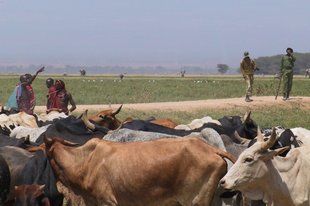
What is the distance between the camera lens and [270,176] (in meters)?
4.66

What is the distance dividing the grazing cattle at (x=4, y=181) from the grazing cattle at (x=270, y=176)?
2603 millimetres

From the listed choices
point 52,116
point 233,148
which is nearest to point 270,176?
point 233,148

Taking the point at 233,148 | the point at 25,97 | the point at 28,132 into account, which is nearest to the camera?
the point at 233,148

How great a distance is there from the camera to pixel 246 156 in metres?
4.52

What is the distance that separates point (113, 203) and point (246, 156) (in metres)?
1.51

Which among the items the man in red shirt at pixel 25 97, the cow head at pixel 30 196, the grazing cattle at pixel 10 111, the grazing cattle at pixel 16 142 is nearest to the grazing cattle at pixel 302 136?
the grazing cattle at pixel 16 142

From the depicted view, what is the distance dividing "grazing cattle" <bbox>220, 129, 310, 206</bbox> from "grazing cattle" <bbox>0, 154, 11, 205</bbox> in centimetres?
260

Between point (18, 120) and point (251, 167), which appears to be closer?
A: point (251, 167)

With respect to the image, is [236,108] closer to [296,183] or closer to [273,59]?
[296,183]

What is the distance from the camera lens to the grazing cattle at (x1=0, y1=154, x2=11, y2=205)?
5.52m

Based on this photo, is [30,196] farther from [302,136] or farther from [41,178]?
[302,136]

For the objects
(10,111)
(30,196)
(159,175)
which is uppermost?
(159,175)

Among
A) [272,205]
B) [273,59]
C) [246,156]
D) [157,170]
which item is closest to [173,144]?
[157,170]

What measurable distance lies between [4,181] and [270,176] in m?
3.00
